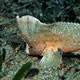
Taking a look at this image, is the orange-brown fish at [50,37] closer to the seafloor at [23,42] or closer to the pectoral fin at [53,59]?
the pectoral fin at [53,59]

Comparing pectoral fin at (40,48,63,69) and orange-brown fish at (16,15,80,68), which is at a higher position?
orange-brown fish at (16,15,80,68)

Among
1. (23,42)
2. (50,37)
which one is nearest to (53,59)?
(50,37)

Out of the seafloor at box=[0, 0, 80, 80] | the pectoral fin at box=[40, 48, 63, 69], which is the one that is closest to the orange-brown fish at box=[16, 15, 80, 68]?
the pectoral fin at box=[40, 48, 63, 69]

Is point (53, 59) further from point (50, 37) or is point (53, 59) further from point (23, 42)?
point (23, 42)

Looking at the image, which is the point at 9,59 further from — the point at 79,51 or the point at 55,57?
the point at 79,51

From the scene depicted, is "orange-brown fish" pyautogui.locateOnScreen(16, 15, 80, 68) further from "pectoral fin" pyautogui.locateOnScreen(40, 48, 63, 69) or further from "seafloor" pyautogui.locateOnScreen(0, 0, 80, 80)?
"seafloor" pyautogui.locateOnScreen(0, 0, 80, 80)

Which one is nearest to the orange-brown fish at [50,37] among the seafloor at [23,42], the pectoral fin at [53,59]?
the pectoral fin at [53,59]

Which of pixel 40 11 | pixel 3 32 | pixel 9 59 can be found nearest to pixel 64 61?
pixel 9 59
